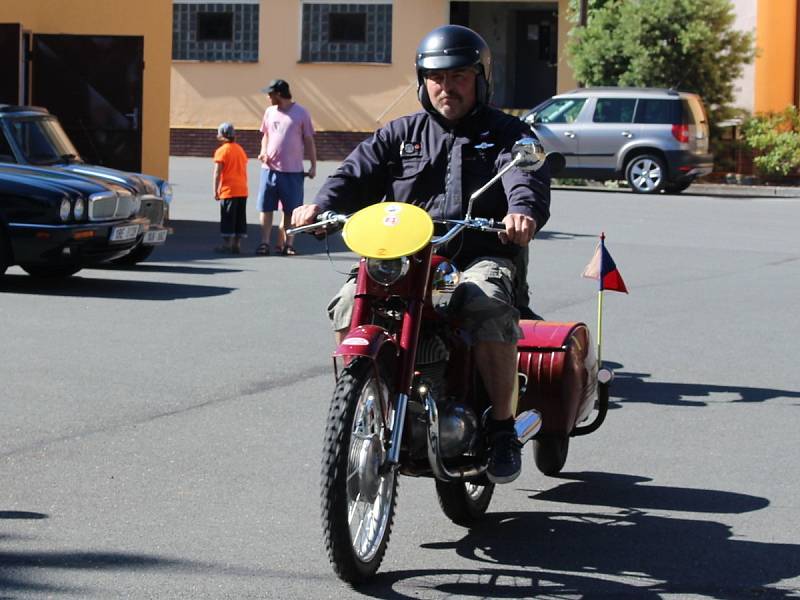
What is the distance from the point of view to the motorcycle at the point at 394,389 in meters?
4.85

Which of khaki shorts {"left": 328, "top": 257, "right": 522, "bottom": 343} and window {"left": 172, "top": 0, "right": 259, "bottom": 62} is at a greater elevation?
window {"left": 172, "top": 0, "right": 259, "bottom": 62}

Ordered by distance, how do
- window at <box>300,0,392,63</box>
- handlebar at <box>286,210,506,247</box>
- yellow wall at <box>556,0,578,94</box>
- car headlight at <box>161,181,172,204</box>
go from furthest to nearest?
window at <box>300,0,392,63</box> → yellow wall at <box>556,0,578,94</box> → car headlight at <box>161,181,172,204</box> → handlebar at <box>286,210,506,247</box>

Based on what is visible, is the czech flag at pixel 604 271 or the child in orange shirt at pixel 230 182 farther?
the child in orange shirt at pixel 230 182

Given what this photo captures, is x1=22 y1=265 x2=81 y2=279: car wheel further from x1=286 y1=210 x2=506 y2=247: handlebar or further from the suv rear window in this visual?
the suv rear window

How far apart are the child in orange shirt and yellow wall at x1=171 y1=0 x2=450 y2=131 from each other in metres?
21.3

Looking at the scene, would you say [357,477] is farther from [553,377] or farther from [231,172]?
[231,172]

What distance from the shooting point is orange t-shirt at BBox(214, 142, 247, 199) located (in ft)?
54.0

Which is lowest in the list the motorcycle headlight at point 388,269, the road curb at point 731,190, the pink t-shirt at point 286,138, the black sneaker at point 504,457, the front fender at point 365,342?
the black sneaker at point 504,457

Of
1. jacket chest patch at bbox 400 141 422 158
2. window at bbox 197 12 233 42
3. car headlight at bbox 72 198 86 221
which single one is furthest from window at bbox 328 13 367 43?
jacket chest patch at bbox 400 141 422 158

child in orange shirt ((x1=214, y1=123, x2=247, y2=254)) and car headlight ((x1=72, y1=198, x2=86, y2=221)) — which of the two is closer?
car headlight ((x1=72, y1=198, x2=86, y2=221))

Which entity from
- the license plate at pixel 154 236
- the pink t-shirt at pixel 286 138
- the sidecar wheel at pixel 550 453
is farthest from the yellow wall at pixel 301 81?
the sidecar wheel at pixel 550 453

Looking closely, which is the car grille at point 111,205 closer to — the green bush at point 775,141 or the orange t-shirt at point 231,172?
the orange t-shirt at point 231,172

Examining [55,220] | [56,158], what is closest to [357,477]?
[55,220]

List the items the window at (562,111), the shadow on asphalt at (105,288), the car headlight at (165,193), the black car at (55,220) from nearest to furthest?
the shadow on asphalt at (105,288)
the black car at (55,220)
the car headlight at (165,193)
the window at (562,111)
